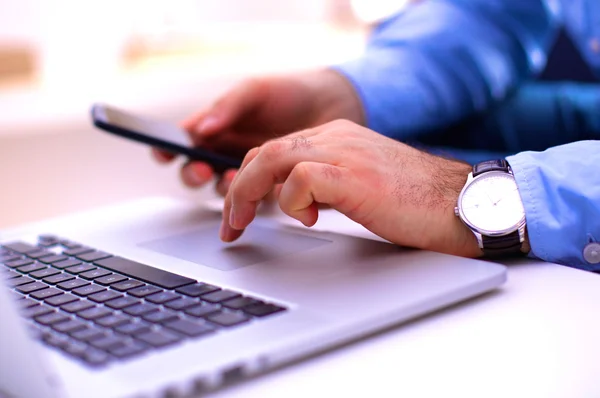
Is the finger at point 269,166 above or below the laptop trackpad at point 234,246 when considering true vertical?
above

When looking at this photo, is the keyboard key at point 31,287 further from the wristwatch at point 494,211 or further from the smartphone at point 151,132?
the wristwatch at point 494,211

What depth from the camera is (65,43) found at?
7.52 feet

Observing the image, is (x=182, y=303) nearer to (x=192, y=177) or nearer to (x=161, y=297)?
(x=161, y=297)

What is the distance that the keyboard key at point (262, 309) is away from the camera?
1.46 feet

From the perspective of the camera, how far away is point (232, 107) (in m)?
0.91

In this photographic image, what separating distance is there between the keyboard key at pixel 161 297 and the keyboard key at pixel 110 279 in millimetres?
57

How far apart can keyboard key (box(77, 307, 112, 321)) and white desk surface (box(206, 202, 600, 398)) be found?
11 cm

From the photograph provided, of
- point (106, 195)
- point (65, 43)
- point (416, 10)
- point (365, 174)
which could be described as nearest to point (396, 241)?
point (365, 174)

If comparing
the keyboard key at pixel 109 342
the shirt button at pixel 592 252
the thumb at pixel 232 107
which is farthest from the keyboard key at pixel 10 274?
the shirt button at pixel 592 252

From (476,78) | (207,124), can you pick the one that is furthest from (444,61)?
(207,124)

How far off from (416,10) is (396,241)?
769 millimetres

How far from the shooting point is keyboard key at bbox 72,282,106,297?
516 millimetres

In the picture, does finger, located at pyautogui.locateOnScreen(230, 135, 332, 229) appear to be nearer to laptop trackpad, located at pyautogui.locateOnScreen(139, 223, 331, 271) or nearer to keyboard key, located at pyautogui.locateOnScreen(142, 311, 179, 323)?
laptop trackpad, located at pyautogui.locateOnScreen(139, 223, 331, 271)

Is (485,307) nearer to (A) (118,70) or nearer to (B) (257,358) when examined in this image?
(B) (257,358)
